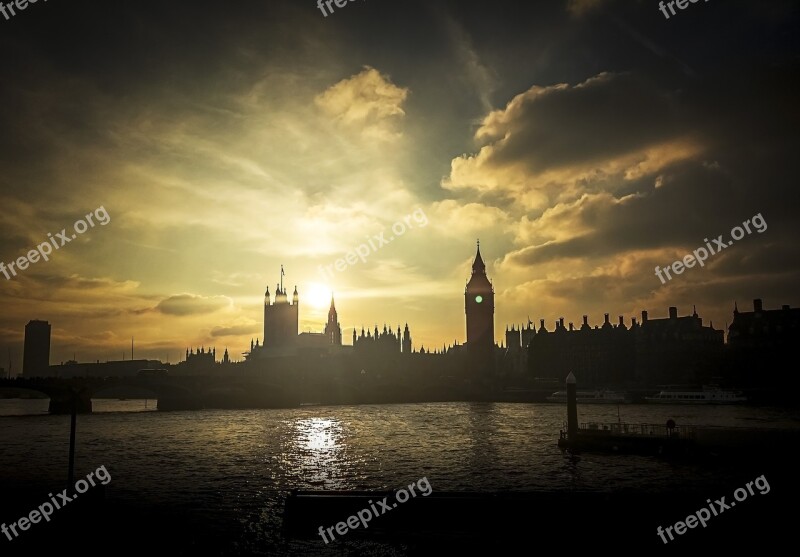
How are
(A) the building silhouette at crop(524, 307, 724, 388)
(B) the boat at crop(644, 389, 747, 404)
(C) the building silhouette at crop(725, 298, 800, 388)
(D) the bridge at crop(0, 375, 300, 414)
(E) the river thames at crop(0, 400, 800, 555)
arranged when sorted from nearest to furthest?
(E) the river thames at crop(0, 400, 800, 555), (B) the boat at crop(644, 389, 747, 404), (D) the bridge at crop(0, 375, 300, 414), (C) the building silhouette at crop(725, 298, 800, 388), (A) the building silhouette at crop(524, 307, 724, 388)

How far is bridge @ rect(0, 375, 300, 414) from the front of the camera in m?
132

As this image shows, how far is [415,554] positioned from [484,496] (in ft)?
18.8

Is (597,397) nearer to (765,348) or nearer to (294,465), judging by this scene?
(765,348)

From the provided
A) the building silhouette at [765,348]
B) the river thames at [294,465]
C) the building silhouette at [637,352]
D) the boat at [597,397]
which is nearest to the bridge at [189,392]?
the river thames at [294,465]

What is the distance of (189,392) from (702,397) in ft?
391

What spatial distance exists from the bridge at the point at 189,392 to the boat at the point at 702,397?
92.8 meters

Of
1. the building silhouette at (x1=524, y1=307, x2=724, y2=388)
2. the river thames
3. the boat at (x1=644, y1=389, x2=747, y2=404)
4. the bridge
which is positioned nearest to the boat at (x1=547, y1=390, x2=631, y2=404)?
the boat at (x1=644, y1=389, x2=747, y2=404)

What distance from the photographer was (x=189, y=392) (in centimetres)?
15225

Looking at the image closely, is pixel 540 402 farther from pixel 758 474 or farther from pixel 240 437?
pixel 758 474

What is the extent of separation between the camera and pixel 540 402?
517ft

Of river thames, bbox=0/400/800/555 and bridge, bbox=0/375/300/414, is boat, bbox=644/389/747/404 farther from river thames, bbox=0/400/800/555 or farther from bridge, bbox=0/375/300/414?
bridge, bbox=0/375/300/414

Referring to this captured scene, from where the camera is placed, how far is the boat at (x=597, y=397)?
142 metres

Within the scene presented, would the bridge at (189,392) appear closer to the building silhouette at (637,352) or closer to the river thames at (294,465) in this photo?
the river thames at (294,465)

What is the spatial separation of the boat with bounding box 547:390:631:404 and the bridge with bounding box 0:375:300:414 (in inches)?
2728
